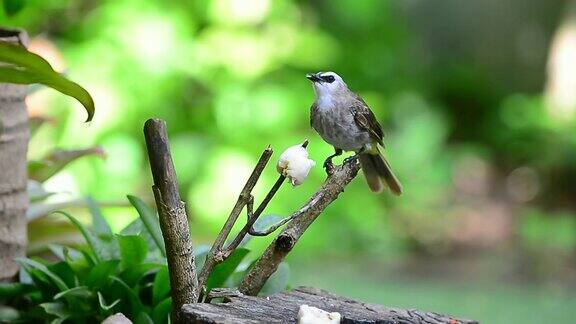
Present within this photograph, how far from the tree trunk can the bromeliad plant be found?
0.04 meters

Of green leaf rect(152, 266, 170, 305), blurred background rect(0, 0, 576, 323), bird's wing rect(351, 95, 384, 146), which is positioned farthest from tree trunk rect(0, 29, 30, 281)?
blurred background rect(0, 0, 576, 323)

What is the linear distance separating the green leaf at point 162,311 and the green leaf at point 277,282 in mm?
137

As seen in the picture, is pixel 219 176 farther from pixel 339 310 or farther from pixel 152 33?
pixel 339 310

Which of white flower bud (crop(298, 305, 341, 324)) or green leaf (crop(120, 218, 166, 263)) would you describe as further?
green leaf (crop(120, 218, 166, 263))

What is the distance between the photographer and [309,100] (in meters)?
3.99

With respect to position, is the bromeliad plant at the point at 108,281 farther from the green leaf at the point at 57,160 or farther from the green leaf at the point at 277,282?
the green leaf at the point at 57,160

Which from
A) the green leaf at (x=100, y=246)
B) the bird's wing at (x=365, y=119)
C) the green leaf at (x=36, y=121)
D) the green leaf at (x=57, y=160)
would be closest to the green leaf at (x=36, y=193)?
the green leaf at (x=57, y=160)

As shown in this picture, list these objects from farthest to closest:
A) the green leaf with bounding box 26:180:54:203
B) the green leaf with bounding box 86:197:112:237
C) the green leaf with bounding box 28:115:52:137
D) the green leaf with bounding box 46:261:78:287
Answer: the green leaf with bounding box 28:115:52:137 < the green leaf with bounding box 26:180:54:203 < the green leaf with bounding box 86:197:112:237 < the green leaf with bounding box 46:261:78:287

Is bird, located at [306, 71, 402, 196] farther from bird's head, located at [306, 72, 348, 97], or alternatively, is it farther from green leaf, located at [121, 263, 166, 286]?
green leaf, located at [121, 263, 166, 286]

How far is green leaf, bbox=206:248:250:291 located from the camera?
1234 millimetres

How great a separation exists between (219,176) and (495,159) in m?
1.89

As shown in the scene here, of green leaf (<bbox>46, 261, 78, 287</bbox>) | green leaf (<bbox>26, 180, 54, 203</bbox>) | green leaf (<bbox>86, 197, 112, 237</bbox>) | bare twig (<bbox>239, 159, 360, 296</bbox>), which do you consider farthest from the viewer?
green leaf (<bbox>26, 180, 54, 203</bbox>)

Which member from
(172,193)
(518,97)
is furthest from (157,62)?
(172,193)

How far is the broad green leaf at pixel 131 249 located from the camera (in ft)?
4.13
